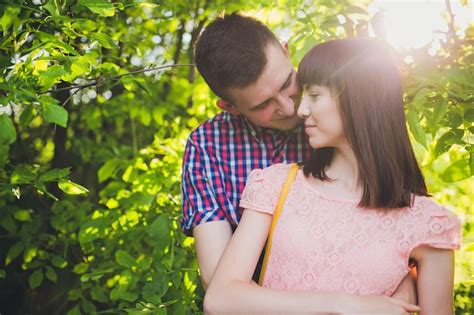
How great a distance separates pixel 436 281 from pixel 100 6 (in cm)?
130

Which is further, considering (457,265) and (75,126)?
(75,126)

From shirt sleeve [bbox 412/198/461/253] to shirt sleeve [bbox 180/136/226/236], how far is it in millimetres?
717

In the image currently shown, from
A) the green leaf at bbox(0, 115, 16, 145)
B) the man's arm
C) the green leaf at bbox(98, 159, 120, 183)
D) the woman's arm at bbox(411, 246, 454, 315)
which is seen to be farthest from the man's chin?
the green leaf at bbox(98, 159, 120, 183)

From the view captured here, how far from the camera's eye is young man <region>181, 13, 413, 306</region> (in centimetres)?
215

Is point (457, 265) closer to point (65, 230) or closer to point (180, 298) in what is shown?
point (180, 298)

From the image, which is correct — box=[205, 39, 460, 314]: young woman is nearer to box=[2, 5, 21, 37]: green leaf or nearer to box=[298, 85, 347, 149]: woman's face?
box=[298, 85, 347, 149]: woman's face

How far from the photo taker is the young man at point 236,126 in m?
2.15

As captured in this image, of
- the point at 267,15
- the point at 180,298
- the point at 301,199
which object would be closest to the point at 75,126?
the point at 267,15

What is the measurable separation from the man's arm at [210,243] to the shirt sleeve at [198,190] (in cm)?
3

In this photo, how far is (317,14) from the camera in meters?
2.45

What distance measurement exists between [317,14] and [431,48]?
526mm

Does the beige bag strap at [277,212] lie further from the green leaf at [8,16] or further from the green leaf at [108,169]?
the green leaf at [108,169]

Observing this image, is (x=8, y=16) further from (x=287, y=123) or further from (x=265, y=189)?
(x=287, y=123)

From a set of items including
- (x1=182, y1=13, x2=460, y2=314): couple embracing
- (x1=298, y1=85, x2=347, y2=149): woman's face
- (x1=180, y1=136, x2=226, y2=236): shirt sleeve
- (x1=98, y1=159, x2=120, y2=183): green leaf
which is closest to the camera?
(x1=182, y1=13, x2=460, y2=314): couple embracing
